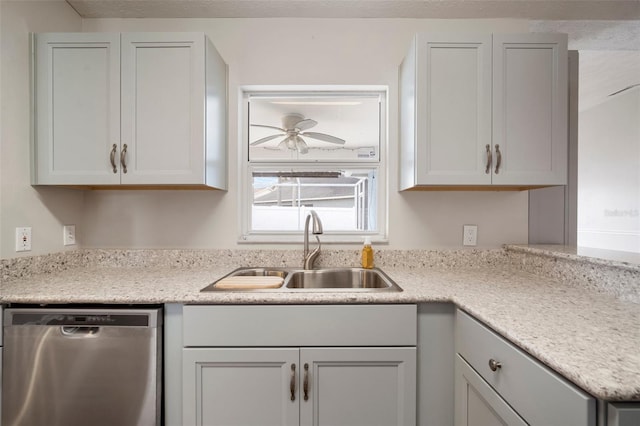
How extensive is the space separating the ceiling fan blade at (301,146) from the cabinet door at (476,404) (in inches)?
53.5

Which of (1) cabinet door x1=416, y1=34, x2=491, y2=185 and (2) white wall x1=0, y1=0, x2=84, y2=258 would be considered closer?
(2) white wall x1=0, y1=0, x2=84, y2=258

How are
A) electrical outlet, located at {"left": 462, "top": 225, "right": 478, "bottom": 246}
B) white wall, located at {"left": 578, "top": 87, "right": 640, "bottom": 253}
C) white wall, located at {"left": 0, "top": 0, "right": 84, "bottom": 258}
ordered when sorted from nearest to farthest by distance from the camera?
white wall, located at {"left": 0, "top": 0, "right": 84, "bottom": 258} < electrical outlet, located at {"left": 462, "top": 225, "right": 478, "bottom": 246} < white wall, located at {"left": 578, "top": 87, "right": 640, "bottom": 253}

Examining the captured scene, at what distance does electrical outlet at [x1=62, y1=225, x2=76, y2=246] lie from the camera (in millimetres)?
1643

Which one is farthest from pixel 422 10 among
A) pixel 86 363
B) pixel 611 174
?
pixel 611 174

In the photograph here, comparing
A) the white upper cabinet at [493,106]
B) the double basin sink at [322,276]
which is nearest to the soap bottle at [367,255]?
the double basin sink at [322,276]

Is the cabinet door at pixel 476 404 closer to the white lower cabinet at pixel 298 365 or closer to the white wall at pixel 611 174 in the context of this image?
the white lower cabinet at pixel 298 365

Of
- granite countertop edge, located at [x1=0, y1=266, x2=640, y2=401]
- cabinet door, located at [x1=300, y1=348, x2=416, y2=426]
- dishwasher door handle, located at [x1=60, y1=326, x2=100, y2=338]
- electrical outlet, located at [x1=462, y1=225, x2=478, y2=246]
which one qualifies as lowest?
cabinet door, located at [x1=300, y1=348, x2=416, y2=426]

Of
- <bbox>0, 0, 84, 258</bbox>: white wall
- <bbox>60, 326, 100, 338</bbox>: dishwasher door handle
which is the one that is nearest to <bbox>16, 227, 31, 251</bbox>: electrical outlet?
<bbox>0, 0, 84, 258</bbox>: white wall

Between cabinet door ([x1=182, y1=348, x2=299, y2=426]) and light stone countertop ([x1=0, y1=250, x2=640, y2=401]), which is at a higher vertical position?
light stone countertop ([x1=0, y1=250, x2=640, y2=401])

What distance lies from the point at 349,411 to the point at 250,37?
2.03 meters

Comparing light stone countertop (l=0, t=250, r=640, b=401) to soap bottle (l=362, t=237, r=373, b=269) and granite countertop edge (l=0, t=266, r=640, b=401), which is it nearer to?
granite countertop edge (l=0, t=266, r=640, b=401)

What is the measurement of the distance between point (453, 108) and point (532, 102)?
40 centimetres

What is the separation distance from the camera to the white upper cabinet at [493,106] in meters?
1.45

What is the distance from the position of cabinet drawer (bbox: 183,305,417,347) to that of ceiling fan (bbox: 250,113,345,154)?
1064 millimetres
